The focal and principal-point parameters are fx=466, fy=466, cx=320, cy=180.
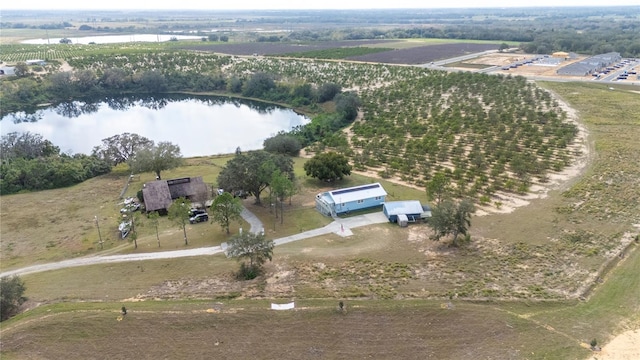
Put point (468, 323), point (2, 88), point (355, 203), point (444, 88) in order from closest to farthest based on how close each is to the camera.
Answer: point (468, 323) < point (355, 203) < point (444, 88) < point (2, 88)

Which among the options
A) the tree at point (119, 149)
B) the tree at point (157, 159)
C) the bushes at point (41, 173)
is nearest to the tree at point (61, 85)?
the bushes at point (41, 173)

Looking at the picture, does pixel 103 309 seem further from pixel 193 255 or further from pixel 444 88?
pixel 444 88

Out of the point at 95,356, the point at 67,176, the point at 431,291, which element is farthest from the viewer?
the point at 67,176

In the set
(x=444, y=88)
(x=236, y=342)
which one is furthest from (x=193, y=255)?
(x=444, y=88)

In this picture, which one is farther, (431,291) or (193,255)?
(193,255)

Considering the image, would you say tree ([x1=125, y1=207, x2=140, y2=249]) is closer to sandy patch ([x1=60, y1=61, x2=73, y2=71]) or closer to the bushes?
the bushes

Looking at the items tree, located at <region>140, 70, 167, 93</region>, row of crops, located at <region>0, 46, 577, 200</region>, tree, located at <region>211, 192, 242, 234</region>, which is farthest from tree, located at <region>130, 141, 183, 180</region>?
tree, located at <region>140, 70, 167, 93</region>
